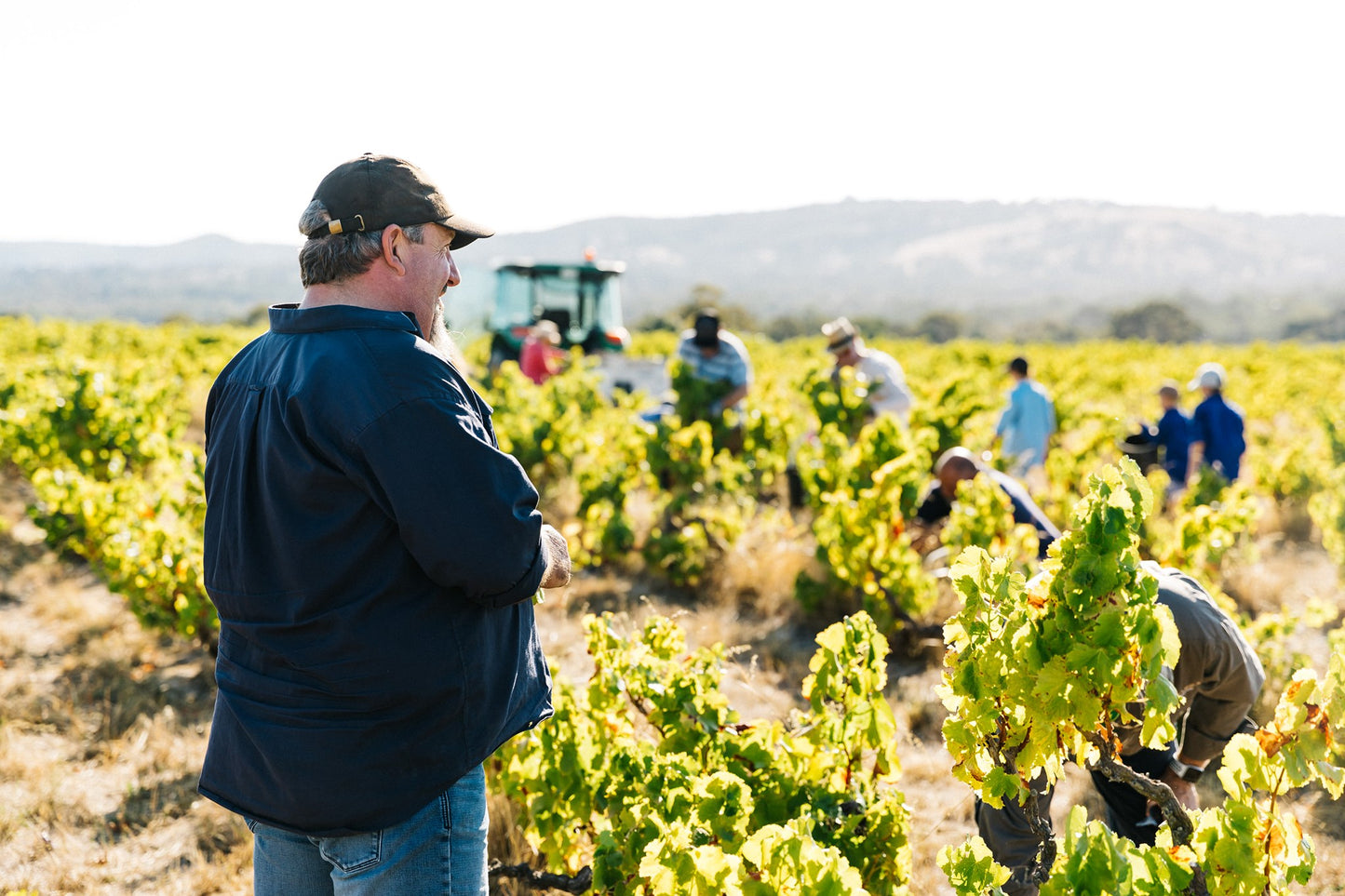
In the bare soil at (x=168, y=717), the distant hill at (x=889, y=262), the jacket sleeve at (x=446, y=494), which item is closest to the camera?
the jacket sleeve at (x=446, y=494)

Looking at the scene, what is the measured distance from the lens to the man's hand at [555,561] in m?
1.49

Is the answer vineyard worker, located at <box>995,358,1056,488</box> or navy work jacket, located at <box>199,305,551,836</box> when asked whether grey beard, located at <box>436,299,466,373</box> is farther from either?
vineyard worker, located at <box>995,358,1056,488</box>

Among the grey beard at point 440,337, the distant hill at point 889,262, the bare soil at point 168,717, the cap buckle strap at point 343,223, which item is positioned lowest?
the bare soil at point 168,717

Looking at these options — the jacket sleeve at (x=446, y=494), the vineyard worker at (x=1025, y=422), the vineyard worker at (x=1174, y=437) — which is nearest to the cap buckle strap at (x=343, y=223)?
the jacket sleeve at (x=446, y=494)

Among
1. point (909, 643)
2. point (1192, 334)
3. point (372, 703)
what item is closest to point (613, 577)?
point (909, 643)

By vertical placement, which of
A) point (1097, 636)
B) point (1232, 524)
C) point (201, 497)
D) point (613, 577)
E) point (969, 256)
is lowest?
point (613, 577)

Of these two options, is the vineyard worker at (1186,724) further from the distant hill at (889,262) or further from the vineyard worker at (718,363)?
the distant hill at (889,262)

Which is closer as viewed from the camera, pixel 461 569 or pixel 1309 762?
pixel 461 569

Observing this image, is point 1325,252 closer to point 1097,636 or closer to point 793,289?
point 793,289

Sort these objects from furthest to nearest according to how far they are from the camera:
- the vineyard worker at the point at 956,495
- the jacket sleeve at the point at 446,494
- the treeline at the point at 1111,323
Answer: the treeline at the point at 1111,323 → the vineyard worker at the point at 956,495 → the jacket sleeve at the point at 446,494

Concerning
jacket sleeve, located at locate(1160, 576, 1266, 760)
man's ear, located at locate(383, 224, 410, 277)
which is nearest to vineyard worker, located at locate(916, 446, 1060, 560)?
jacket sleeve, located at locate(1160, 576, 1266, 760)

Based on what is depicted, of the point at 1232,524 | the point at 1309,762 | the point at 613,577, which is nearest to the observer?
the point at 1309,762

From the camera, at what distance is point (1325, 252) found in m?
156

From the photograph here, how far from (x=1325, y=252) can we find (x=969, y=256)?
59166mm
